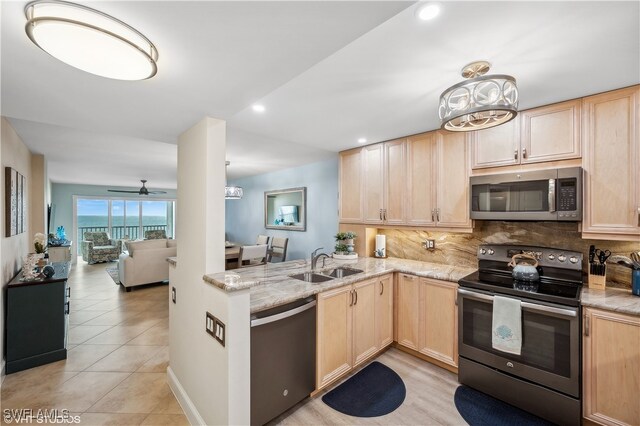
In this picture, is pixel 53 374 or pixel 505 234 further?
pixel 505 234

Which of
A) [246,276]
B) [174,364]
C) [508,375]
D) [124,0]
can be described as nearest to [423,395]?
[508,375]

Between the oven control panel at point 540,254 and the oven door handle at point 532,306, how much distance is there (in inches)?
22.2

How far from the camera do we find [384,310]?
2.80 m

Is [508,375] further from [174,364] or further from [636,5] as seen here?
[174,364]

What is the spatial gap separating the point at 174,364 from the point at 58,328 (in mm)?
1514

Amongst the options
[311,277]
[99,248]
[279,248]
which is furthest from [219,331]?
[99,248]

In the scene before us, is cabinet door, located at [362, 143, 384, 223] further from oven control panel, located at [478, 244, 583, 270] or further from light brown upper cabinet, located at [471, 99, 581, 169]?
oven control panel, located at [478, 244, 583, 270]

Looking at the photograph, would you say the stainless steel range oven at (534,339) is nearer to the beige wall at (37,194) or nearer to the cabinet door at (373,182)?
the cabinet door at (373,182)

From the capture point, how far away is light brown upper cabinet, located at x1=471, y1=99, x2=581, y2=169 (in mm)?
2150

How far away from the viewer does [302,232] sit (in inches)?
216

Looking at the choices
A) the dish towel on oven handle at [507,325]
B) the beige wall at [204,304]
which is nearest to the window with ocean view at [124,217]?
the beige wall at [204,304]

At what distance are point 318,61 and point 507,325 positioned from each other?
2318 mm

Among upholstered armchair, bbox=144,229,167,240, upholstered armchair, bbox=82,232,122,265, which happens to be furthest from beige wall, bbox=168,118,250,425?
upholstered armchair, bbox=144,229,167,240

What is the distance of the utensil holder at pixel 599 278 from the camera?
2.09 metres
